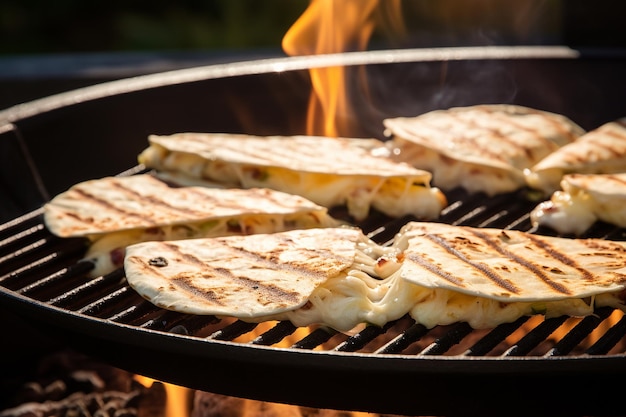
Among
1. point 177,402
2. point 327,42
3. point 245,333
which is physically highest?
point 327,42

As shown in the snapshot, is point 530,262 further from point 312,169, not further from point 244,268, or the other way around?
point 312,169

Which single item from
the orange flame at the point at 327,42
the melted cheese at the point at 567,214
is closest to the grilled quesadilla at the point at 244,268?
the melted cheese at the point at 567,214

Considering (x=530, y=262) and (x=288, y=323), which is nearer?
(x=288, y=323)

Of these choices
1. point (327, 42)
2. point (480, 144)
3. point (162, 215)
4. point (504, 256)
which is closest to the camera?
point (504, 256)

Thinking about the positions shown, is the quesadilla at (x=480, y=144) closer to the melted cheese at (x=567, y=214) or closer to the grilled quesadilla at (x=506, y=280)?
the melted cheese at (x=567, y=214)

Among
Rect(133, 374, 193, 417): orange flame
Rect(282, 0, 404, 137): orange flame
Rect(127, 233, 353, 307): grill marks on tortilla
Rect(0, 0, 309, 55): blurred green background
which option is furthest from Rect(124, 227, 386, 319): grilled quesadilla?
Rect(0, 0, 309, 55): blurred green background

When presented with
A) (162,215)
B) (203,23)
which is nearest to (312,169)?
(162,215)
